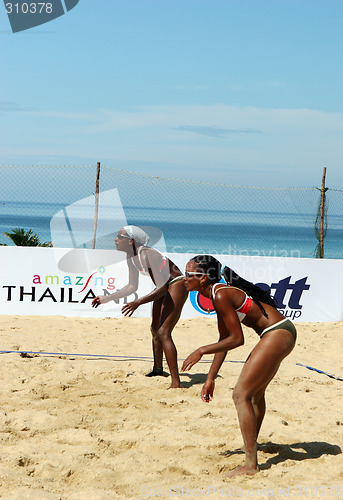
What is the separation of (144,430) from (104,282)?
5916 millimetres

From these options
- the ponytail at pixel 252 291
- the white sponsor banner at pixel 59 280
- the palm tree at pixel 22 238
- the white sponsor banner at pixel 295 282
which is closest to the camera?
the ponytail at pixel 252 291

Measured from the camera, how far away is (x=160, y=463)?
13.8 ft

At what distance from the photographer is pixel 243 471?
3.96 meters

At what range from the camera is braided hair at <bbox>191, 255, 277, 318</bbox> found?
426cm

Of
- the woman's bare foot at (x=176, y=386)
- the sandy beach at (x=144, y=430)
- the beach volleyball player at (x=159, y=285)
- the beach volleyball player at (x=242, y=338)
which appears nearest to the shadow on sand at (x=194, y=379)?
the sandy beach at (x=144, y=430)

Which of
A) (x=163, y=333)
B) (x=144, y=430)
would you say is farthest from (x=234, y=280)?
(x=163, y=333)

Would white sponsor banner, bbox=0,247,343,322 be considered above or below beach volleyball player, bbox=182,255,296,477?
below

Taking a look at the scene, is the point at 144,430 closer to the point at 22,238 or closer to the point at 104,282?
the point at 104,282

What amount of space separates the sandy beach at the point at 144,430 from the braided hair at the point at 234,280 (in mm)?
1214

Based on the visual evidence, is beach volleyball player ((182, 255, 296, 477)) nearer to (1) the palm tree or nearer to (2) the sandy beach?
(2) the sandy beach

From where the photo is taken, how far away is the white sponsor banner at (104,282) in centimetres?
1055

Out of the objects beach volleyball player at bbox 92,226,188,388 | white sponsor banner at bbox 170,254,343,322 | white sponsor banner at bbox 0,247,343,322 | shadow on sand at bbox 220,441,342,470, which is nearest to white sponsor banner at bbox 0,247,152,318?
white sponsor banner at bbox 0,247,343,322

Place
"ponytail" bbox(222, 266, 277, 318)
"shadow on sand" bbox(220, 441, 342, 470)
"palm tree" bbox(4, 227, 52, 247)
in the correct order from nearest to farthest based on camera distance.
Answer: "ponytail" bbox(222, 266, 277, 318)
"shadow on sand" bbox(220, 441, 342, 470)
"palm tree" bbox(4, 227, 52, 247)

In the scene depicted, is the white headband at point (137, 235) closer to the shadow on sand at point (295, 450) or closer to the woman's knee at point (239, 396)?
the shadow on sand at point (295, 450)
